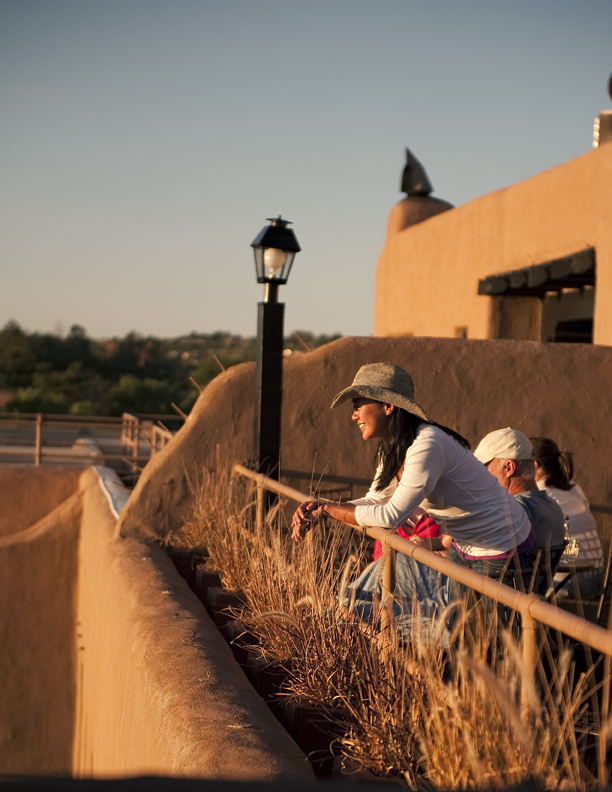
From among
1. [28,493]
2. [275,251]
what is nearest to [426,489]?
[275,251]

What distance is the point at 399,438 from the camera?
10.1 feet

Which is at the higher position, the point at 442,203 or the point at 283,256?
the point at 442,203

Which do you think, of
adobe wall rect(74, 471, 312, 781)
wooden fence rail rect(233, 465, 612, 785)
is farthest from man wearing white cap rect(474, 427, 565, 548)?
adobe wall rect(74, 471, 312, 781)

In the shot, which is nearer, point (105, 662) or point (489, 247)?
point (105, 662)

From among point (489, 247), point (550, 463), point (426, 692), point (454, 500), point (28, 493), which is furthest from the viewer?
point (489, 247)

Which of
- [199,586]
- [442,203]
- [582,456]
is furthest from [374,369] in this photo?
[442,203]

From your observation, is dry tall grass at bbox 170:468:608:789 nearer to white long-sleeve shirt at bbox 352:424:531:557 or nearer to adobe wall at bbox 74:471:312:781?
adobe wall at bbox 74:471:312:781

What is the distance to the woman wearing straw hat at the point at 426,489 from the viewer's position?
9.20 ft

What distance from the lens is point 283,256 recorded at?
5.47m

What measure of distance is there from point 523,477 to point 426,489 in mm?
940

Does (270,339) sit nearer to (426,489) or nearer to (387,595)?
(426,489)

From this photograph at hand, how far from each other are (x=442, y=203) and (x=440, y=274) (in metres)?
3.25

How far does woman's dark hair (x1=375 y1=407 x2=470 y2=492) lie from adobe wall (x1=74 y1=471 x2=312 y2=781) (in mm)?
963

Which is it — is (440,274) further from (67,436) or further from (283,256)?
(67,436)
